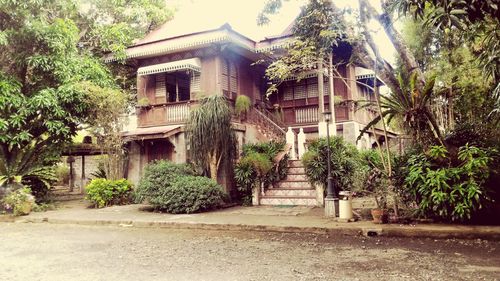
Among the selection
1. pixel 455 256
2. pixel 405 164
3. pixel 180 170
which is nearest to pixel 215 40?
pixel 180 170

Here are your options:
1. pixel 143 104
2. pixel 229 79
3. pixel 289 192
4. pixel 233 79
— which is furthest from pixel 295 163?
pixel 143 104

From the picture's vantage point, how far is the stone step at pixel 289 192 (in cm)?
1219

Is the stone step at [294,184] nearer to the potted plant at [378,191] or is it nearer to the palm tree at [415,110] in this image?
the potted plant at [378,191]

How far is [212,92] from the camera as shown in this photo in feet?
47.8

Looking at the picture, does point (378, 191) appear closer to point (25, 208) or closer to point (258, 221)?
point (258, 221)

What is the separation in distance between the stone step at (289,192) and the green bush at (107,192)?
4.80m

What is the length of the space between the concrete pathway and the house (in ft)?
6.73

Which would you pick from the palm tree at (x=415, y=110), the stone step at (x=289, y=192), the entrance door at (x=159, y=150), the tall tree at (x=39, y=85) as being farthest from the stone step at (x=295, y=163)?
the tall tree at (x=39, y=85)

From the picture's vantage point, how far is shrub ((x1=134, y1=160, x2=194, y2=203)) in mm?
11445

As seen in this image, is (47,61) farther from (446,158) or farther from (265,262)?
(446,158)

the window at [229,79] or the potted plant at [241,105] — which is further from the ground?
the window at [229,79]

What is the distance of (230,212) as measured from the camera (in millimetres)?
10953

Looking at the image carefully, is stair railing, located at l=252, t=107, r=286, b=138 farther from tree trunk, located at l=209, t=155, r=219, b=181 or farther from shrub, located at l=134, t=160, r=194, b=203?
shrub, located at l=134, t=160, r=194, b=203

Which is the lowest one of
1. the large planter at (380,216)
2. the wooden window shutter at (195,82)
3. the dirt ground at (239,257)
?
the dirt ground at (239,257)
